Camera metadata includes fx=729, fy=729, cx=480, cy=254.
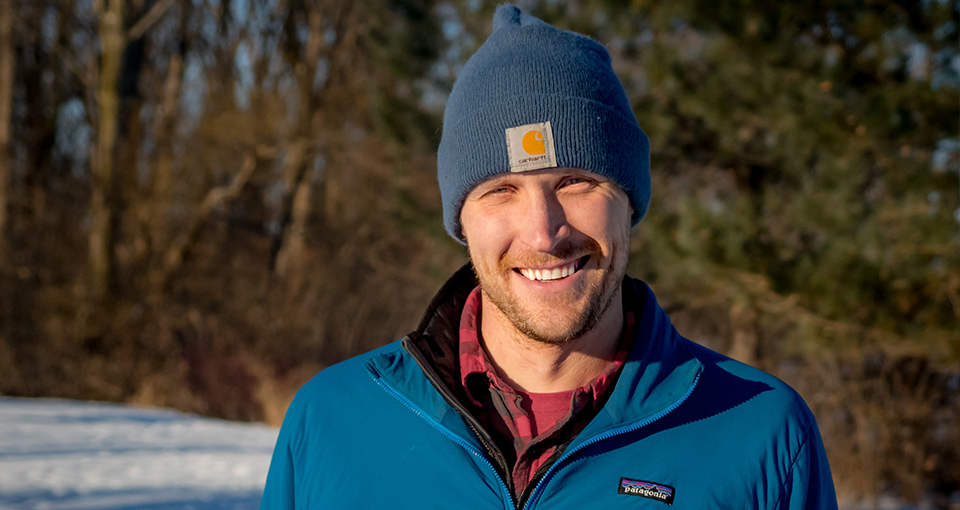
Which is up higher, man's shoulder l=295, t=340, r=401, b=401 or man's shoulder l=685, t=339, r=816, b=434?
man's shoulder l=685, t=339, r=816, b=434

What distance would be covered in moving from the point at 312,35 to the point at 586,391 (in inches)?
612

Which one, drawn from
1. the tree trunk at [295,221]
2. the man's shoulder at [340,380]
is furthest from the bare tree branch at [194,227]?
the man's shoulder at [340,380]

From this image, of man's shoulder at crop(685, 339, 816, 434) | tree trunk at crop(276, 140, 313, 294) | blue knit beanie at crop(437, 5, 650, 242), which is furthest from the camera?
tree trunk at crop(276, 140, 313, 294)

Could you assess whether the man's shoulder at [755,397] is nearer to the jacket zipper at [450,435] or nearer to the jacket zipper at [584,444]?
the jacket zipper at [584,444]

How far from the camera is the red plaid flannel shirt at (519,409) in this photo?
1626 mm

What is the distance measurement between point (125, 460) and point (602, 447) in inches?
193

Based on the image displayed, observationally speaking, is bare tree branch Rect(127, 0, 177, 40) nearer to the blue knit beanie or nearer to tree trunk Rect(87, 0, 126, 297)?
tree trunk Rect(87, 0, 126, 297)

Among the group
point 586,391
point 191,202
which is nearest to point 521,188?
point 586,391

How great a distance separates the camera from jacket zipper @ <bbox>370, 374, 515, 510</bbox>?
1.54m

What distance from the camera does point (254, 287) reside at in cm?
1332

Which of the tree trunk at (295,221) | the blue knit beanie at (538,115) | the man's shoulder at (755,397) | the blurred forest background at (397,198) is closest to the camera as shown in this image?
the man's shoulder at (755,397)

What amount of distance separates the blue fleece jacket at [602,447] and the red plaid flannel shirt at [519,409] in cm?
8

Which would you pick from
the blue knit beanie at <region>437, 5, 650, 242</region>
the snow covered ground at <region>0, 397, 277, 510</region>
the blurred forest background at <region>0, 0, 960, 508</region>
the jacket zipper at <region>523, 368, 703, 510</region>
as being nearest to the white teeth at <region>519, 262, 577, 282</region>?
the blue knit beanie at <region>437, 5, 650, 242</region>

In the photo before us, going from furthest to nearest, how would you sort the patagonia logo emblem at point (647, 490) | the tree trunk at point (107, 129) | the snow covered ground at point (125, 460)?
the tree trunk at point (107, 129) → the snow covered ground at point (125, 460) → the patagonia logo emblem at point (647, 490)
